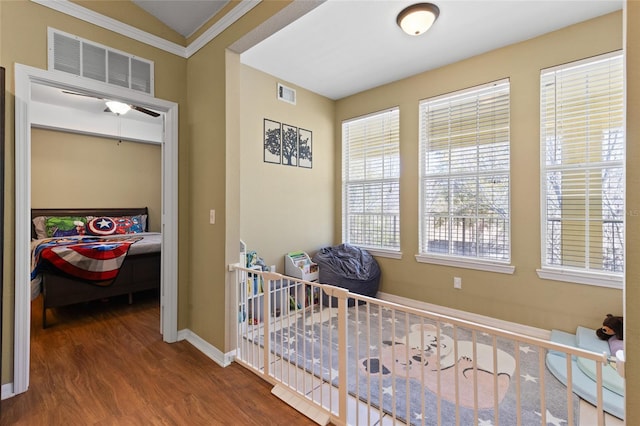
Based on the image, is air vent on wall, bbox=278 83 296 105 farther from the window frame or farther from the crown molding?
the crown molding

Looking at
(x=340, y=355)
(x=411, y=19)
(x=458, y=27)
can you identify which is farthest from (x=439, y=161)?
(x=340, y=355)

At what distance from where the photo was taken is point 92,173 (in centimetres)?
515

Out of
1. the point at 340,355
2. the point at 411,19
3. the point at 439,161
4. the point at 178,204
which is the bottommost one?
the point at 340,355

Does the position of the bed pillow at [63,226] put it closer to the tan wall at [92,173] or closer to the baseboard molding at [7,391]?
the tan wall at [92,173]

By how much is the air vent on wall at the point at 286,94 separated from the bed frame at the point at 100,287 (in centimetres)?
254

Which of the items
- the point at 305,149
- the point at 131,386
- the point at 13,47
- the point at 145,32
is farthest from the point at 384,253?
the point at 13,47

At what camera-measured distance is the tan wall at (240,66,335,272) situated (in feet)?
11.0

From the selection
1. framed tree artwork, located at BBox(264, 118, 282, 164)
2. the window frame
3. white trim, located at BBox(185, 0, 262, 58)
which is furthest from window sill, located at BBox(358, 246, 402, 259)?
white trim, located at BBox(185, 0, 262, 58)

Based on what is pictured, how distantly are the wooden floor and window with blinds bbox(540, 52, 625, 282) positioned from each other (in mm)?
2655

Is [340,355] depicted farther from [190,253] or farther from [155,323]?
[155,323]

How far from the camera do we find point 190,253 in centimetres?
276

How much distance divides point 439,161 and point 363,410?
265cm

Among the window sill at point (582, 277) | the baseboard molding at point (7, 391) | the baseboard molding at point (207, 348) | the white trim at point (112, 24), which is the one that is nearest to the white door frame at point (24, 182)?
the baseboard molding at point (7, 391)

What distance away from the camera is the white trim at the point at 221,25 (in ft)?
6.95
